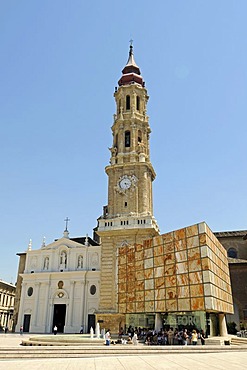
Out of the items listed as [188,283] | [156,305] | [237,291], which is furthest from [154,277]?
[237,291]

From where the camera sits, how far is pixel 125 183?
45438mm

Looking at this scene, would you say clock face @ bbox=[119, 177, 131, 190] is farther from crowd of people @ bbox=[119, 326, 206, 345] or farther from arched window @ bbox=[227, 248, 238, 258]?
crowd of people @ bbox=[119, 326, 206, 345]

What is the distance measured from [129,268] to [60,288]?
17266 millimetres

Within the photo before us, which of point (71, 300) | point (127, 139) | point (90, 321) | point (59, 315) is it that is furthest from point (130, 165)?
point (59, 315)

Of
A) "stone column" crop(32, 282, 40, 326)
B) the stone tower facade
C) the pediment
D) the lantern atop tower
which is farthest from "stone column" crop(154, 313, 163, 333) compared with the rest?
the lantern atop tower

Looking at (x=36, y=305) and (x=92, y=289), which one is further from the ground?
(x=92, y=289)

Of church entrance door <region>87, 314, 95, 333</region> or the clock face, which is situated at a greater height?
the clock face

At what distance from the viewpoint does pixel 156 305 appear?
94.4 ft

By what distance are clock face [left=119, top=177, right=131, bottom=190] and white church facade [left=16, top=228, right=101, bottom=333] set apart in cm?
974

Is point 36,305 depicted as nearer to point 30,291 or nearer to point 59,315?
point 30,291

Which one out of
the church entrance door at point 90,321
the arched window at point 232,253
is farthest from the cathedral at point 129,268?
the arched window at point 232,253

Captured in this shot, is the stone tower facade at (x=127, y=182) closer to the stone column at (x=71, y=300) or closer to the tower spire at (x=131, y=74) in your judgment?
the tower spire at (x=131, y=74)

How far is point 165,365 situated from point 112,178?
3362 centimetres

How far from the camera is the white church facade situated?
44.6m
